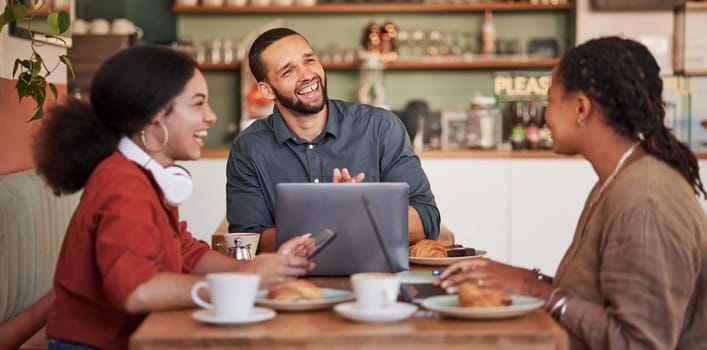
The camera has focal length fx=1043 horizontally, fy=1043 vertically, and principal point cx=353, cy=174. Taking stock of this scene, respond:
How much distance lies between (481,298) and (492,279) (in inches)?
11.5

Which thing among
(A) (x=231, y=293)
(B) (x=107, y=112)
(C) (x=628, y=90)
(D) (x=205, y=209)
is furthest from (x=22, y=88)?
(D) (x=205, y=209)

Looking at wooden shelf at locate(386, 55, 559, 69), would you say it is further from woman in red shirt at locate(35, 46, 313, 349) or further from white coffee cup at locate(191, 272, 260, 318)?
white coffee cup at locate(191, 272, 260, 318)

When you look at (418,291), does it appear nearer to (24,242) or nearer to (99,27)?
(24,242)

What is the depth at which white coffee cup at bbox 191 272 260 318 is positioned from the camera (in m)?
1.74

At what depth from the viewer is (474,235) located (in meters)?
5.83

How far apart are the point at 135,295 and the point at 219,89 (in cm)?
623

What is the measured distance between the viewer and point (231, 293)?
174 centimetres

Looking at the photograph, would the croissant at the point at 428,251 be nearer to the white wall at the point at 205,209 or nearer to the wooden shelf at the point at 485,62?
the white wall at the point at 205,209

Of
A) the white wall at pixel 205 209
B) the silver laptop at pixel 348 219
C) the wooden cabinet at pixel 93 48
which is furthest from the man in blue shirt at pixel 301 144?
the wooden cabinet at pixel 93 48

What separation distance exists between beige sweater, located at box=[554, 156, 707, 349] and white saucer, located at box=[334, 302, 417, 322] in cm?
38

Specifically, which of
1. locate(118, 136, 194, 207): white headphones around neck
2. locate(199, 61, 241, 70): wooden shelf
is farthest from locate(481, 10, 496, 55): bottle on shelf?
locate(118, 136, 194, 207): white headphones around neck

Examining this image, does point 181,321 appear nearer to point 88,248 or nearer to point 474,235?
point 88,248

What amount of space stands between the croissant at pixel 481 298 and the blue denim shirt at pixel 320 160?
124 centimetres

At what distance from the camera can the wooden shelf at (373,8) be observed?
24.5 ft
